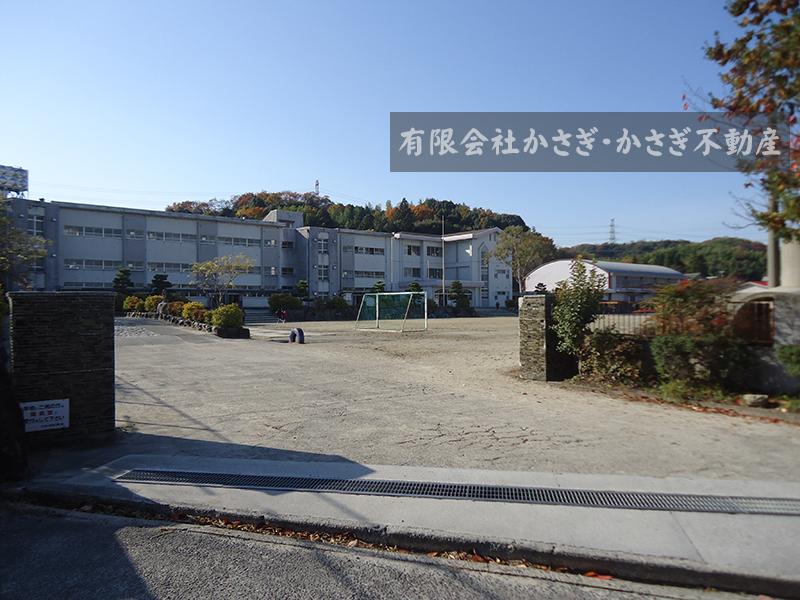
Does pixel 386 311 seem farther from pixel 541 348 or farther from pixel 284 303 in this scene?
pixel 541 348

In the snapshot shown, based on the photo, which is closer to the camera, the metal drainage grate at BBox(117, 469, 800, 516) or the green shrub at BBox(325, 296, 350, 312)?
the metal drainage grate at BBox(117, 469, 800, 516)

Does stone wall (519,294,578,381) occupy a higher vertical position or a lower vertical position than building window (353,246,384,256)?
lower

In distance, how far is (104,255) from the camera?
51281 millimetres

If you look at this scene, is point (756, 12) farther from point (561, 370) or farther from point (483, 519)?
point (483, 519)

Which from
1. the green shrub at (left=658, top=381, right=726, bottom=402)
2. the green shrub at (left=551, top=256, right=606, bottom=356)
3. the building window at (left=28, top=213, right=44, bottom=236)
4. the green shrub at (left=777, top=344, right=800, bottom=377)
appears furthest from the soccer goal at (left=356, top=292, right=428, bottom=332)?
the building window at (left=28, top=213, right=44, bottom=236)

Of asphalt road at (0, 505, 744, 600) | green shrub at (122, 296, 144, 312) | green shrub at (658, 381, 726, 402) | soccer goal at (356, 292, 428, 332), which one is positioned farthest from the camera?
green shrub at (122, 296, 144, 312)

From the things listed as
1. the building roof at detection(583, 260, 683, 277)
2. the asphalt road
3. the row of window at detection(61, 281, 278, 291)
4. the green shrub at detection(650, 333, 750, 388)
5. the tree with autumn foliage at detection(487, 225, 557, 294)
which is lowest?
the asphalt road

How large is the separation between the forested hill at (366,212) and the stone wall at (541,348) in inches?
3013

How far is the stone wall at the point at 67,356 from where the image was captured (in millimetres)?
6355

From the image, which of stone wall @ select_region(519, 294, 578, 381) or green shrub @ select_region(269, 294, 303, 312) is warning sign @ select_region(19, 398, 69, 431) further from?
green shrub @ select_region(269, 294, 303, 312)

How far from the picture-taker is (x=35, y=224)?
1848 inches

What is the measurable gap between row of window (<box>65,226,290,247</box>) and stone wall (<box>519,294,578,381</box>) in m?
50.3

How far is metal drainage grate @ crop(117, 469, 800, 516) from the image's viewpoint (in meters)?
4.31

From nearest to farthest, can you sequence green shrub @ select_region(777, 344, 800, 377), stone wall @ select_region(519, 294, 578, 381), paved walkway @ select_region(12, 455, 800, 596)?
paved walkway @ select_region(12, 455, 800, 596) < green shrub @ select_region(777, 344, 800, 377) < stone wall @ select_region(519, 294, 578, 381)
